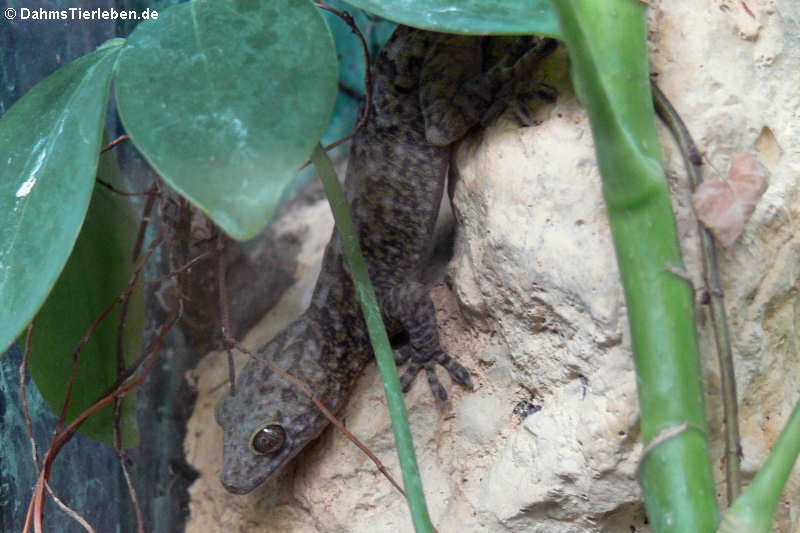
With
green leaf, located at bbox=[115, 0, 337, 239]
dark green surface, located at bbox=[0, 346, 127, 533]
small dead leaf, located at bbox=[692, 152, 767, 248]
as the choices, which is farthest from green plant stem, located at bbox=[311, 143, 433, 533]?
dark green surface, located at bbox=[0, 346, 127, 533]

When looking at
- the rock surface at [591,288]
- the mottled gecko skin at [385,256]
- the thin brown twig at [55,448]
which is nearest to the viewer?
the rock surface at [591,288]

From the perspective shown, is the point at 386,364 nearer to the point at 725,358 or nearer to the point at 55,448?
the point at 725,358

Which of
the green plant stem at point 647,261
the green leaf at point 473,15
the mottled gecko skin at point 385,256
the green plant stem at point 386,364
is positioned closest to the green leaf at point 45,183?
the green plant stem at point 386,364

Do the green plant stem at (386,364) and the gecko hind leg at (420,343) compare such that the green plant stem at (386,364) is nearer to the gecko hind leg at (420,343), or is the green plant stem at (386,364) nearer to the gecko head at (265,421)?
the gecko hind leg at (420,343)

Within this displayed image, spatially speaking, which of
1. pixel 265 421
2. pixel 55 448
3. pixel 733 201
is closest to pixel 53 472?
pixel 55 448

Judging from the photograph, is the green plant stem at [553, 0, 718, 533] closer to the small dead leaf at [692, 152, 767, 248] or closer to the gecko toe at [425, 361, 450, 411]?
the small dead leaf at [692, 152, 767, 248]

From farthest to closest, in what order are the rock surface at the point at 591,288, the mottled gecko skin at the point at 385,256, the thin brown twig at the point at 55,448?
the mottled gecko skin at the point at 385,256
the thin brown twig at the point at 55,448
the rock surface at the point at 591,288
